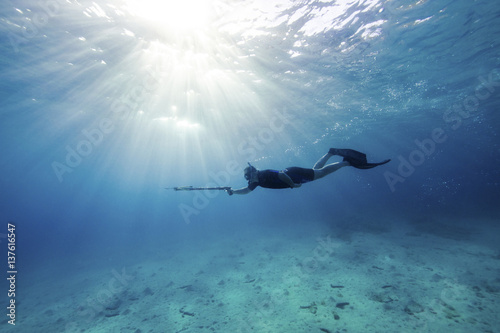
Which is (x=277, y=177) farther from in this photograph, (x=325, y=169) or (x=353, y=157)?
(x=353, y=157)

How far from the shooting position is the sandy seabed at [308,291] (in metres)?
6.65

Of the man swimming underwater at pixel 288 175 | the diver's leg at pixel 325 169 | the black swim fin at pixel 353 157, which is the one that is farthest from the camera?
the black swim fin at pixel 353 157

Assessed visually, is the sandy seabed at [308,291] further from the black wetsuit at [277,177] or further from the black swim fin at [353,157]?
the black swim fin at [353,157]

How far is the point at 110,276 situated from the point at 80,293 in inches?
111

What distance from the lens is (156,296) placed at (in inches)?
428

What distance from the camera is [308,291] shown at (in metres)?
8.78

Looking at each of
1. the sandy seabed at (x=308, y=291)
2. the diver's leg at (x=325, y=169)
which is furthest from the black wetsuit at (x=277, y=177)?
the sandy seabed at (x=308, y=291)

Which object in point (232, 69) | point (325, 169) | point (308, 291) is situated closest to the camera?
point (325, 169)

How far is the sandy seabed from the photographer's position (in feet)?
21.8

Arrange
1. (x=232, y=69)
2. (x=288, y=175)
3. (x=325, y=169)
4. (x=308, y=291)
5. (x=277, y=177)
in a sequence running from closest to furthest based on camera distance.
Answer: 1. (x=277, y=177)
2. (x=288, y=175)
3. (x=325, y=169)
4. (x=308, y=291)
5. (x=232, y=69)

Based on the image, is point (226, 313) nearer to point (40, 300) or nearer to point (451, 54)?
point (40, 300)

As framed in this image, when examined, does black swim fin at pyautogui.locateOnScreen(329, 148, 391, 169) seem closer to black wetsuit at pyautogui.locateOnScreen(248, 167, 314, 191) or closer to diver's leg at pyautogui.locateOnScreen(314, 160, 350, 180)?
diver's leg at pyautogui.locateOnScreen(314, 160, 350, 180)

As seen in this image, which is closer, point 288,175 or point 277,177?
point 277,177

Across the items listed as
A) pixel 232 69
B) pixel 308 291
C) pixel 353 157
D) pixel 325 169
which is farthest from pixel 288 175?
pixel 232 69
